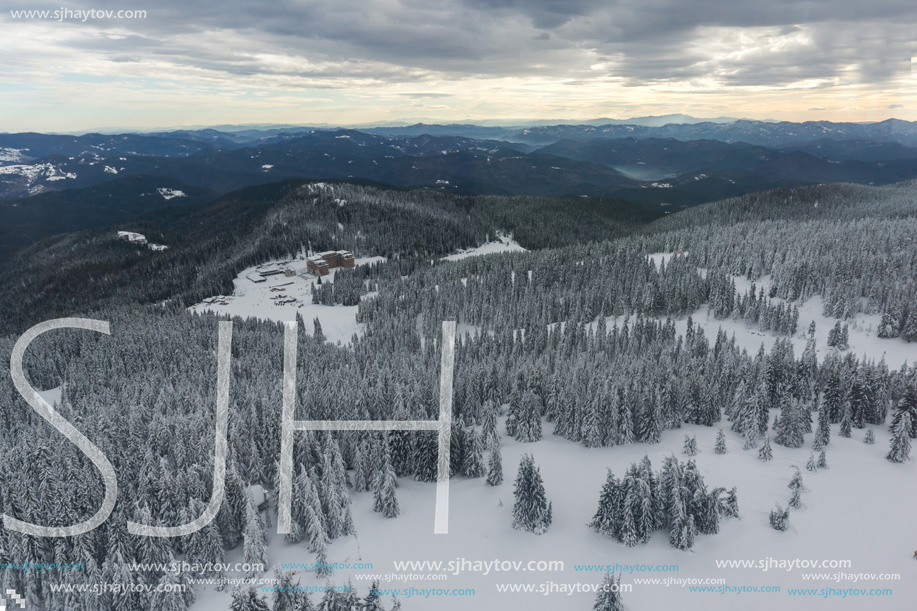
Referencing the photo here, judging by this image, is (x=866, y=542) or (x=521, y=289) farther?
(x=521, y=289)

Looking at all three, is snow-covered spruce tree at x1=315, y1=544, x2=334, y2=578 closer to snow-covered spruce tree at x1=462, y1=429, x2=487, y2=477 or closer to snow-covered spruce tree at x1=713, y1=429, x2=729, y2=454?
snow-covered spruce tree at x1=462, y1=429, x2=487, y2=477

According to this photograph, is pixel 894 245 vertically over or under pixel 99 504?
over

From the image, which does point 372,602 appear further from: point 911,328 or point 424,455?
point 911,328

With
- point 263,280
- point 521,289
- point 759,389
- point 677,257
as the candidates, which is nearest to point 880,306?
point 677,257

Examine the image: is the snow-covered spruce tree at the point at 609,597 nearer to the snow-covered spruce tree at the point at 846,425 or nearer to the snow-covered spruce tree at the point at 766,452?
the snow-covered spruce tree at the point at 766,452

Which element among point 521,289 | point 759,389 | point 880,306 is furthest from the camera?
point 521,289

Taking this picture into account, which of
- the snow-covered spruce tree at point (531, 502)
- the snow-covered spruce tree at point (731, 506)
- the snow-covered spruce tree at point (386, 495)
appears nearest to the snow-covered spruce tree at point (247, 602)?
the snow-covered spruce tree at point (386, 495)

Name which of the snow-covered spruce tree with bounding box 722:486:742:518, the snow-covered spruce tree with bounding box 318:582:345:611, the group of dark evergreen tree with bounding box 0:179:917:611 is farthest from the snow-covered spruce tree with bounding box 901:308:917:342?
the snow-covered spruce tree with bounding box 318:582:345:611

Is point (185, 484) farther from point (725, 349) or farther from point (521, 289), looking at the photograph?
point (521, 289)
